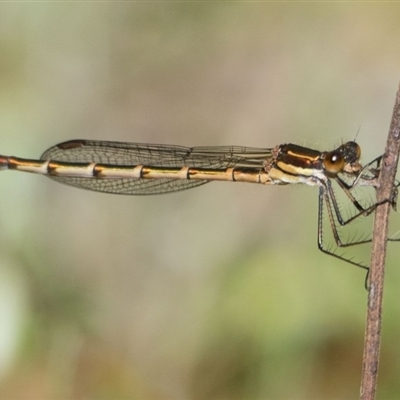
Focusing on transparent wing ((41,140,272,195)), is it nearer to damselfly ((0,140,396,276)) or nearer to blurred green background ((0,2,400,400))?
damselfly ((0,140,396,276))

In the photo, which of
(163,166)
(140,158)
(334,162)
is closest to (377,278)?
(334,162)

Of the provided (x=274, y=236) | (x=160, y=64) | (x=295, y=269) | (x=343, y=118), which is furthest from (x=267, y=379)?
(x=160, y=64)

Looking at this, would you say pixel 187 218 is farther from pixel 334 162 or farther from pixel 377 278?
pixel 377 278

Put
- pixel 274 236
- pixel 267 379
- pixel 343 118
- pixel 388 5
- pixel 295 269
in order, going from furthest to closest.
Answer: pixel 388 5 < pixel 343 118 < pixel 274 236 < pixel 295 269 < pixel 267 379

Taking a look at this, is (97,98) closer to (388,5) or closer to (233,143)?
(233,143)

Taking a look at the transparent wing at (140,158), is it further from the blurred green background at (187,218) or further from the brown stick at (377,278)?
the brown stick at (377,278)

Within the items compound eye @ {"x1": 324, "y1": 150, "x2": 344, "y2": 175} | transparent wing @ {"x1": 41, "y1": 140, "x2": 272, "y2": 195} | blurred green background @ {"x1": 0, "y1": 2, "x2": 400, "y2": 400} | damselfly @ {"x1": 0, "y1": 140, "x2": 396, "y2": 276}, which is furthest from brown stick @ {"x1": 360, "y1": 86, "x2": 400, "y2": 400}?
transparent wing @ {"x1": 41, "y1": 140, "x2": 272, "y2": 195}

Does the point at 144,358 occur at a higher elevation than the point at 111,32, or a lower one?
lower
